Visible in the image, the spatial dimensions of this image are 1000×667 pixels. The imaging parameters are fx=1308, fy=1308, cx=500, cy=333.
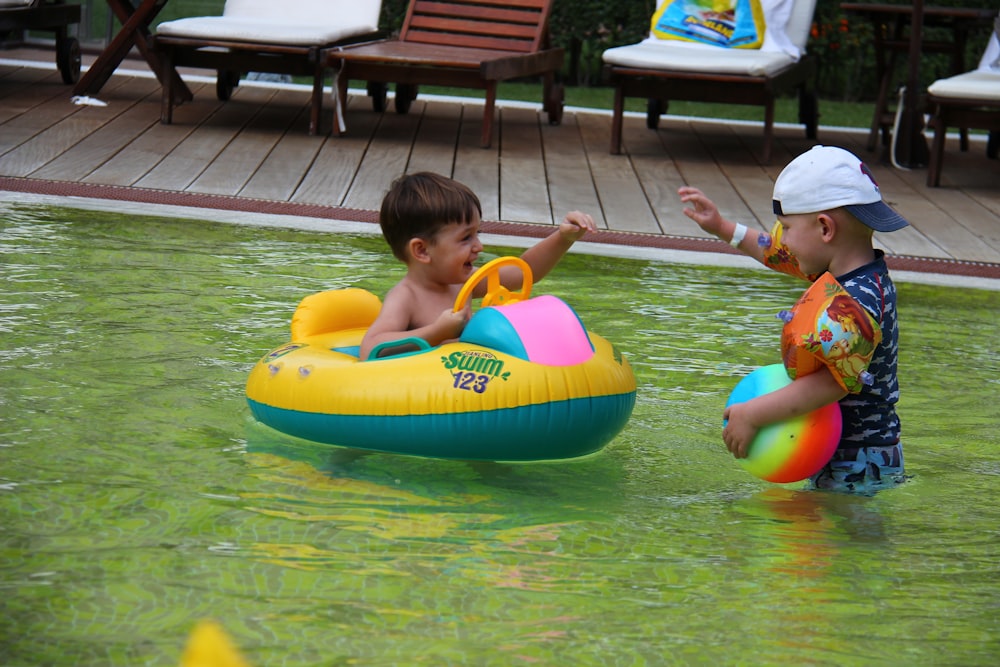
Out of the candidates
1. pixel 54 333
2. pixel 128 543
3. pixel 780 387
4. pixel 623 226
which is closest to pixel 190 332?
pixel 54 333

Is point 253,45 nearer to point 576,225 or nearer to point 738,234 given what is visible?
point 576,225

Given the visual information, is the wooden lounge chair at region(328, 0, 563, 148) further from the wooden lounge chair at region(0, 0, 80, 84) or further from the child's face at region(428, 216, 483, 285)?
the child's face at region(428, 216, 483, 285)

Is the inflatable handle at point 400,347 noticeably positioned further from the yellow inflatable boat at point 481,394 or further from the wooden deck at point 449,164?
the wooden deck at point 449,164

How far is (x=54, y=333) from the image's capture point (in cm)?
427

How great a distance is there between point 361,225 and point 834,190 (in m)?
3.54

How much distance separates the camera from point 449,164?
25.0ft

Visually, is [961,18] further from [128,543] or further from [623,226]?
[128,543]

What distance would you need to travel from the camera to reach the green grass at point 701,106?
11.0 meters

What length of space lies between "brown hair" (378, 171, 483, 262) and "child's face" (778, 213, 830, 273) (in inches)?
35.0

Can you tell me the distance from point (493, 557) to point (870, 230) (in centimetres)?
117

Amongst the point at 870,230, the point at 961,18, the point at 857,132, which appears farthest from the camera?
the point at 857,132

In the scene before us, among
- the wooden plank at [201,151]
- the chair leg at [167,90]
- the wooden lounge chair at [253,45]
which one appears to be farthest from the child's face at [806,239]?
the chair leg at [167,90]

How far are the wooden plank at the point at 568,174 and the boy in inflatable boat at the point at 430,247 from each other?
2892 millimetres

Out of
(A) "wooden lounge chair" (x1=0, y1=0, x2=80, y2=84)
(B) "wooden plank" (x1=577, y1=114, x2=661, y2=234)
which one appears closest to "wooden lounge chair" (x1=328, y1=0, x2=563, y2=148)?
(B) "wooden plank" (x1=577, y1=114, x2=661, y2=234)
